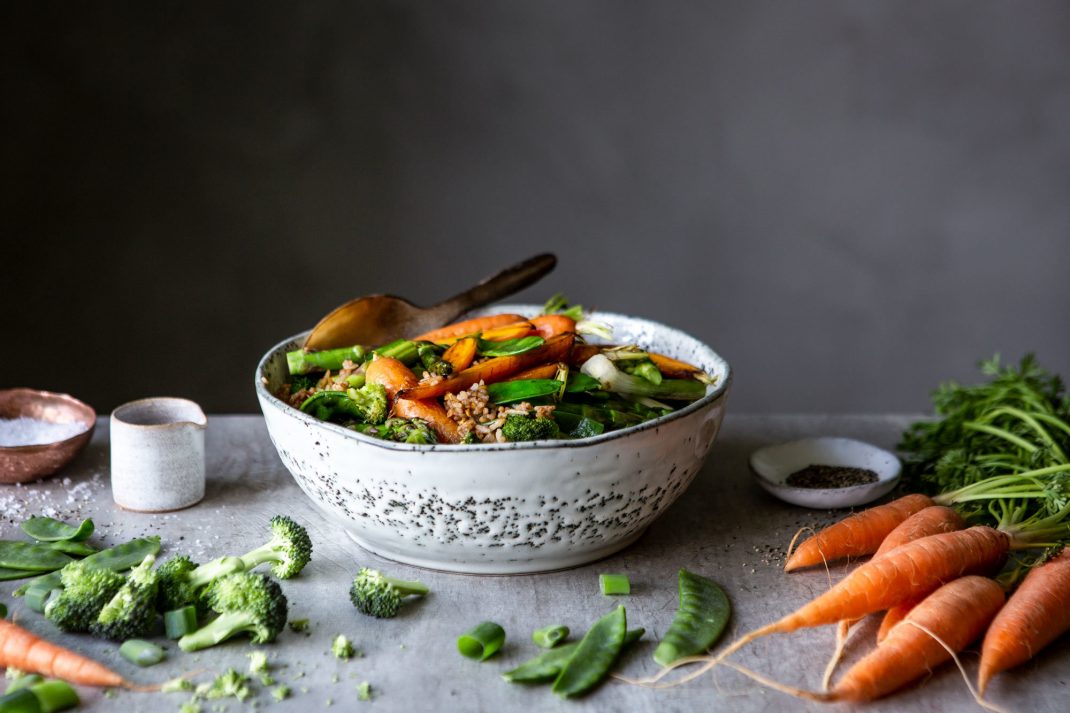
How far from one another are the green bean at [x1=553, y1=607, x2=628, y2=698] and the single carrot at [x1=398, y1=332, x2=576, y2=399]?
580 millimetres

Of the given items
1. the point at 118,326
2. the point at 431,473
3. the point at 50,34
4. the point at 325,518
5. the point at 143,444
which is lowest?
the point at 118,326

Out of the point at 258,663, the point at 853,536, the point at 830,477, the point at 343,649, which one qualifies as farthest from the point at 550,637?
the point at 830,477

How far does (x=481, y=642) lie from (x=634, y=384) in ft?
2.36

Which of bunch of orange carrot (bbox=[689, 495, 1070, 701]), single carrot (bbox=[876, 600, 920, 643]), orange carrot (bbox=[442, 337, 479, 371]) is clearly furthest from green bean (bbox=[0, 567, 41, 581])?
single carrot (bbox=[876, 600, 920, 643])

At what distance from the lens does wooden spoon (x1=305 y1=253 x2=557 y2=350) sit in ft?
8.12

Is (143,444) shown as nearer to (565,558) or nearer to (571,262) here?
(565,558)

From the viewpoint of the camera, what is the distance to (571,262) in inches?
196

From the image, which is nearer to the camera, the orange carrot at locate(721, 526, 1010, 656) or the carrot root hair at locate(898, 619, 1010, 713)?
the carrot root hair at locate(898, 619, 1010, 713)

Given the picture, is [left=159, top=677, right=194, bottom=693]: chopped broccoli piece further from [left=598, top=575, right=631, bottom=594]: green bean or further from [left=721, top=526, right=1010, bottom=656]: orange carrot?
[left=721, top=526, right=1010, bottom=656]: orange carrot

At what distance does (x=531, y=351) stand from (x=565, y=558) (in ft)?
1.48

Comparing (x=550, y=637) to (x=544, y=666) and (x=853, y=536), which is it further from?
(x=853, y=536)

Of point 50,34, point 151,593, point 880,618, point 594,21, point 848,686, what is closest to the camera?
point 848,686

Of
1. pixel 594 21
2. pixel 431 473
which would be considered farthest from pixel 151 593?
pixel 594 21

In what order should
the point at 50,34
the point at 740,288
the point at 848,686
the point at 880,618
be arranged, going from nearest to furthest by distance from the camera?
the point at 848,686 → the point at 880,618 → the point at 50,34 → the point at 740,288
